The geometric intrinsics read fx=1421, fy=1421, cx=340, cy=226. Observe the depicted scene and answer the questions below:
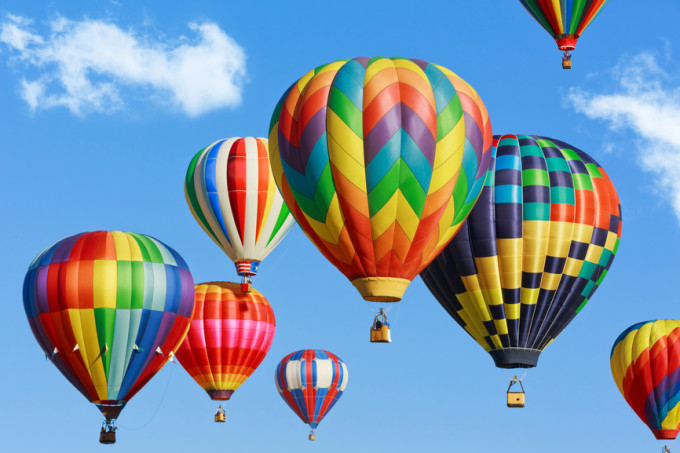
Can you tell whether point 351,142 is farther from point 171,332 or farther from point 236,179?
point 236,179

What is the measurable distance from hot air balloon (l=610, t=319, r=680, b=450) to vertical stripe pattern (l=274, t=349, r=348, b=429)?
10.6 metres

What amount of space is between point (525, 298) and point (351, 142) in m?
6.65

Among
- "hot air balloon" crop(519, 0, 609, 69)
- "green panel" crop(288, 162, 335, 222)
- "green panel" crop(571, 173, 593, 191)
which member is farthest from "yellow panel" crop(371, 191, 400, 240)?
"hot air balloon" crop(519, 0, 609, 69)

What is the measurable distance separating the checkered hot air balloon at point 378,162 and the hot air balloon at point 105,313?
18.6ft

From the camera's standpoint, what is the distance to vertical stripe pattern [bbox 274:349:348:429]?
1708 inches

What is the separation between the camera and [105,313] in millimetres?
30266

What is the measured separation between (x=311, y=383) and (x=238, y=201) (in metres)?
9.31

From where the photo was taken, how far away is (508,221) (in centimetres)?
2956

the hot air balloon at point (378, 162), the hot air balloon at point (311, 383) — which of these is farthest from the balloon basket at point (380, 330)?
the hot air balloon at point (311, 383)

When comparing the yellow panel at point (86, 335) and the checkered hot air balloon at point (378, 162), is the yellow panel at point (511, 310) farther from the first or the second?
the yellow panel at point (86, 335)

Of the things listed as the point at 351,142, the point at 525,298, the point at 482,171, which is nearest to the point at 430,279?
the point at 525,298

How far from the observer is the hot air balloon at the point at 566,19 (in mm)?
32062

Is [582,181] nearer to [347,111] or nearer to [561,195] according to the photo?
[561,195]

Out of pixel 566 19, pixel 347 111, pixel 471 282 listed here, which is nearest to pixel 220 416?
pixel 471 282
